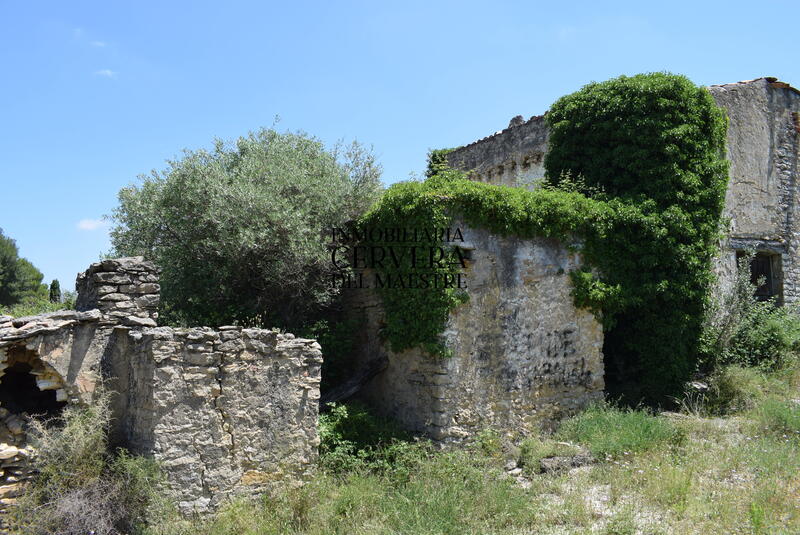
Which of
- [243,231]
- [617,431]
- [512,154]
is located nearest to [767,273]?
[512,154]

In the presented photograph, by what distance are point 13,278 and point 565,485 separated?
111ft

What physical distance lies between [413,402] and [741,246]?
907 centimetres

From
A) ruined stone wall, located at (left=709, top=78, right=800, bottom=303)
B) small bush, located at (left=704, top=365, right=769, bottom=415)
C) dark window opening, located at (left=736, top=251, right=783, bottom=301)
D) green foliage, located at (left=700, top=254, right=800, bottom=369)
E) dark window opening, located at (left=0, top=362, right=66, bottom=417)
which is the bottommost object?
small bush, located at (left=704, top=365, right=769, bottom=415)

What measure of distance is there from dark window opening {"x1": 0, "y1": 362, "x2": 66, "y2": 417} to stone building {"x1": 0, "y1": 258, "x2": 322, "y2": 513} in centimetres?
1

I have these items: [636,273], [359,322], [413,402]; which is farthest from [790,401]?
[359,322]

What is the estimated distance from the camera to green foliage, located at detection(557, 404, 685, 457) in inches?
320

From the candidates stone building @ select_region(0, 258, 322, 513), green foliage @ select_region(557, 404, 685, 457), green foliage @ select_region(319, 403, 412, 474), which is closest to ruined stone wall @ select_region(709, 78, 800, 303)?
green foliage @ select_region(557, 404, 685, 457)

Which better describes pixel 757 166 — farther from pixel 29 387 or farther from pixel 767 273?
pixel 29 387

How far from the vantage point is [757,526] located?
5.70m

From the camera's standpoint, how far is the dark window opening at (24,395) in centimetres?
683

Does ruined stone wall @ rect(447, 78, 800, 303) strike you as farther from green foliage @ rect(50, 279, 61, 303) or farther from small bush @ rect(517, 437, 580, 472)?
green foliage @ rect(50, 279, 61, 303)

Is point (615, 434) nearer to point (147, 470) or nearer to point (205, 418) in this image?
point (205, 418)

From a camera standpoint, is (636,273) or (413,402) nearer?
(413,402)

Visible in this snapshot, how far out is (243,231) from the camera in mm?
8867
